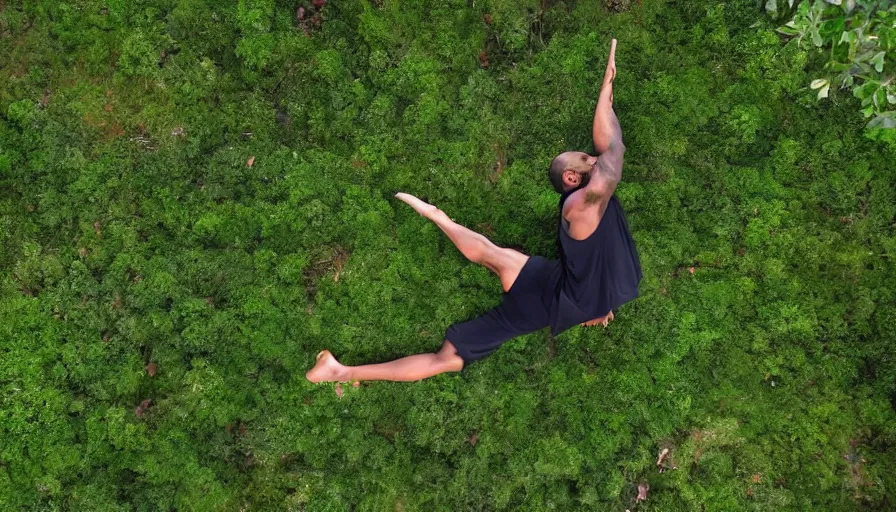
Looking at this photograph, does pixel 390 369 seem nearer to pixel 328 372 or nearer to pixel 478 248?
pixel 328 372

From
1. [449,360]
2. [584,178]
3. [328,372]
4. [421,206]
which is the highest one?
[584,178]

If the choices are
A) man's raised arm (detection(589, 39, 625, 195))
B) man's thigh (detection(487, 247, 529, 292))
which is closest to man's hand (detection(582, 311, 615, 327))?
man's thigh (detection(487, 247, 529, 292))

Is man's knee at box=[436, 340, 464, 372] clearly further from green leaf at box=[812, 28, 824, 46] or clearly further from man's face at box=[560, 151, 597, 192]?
green leaf at box=[812, 28, 824, 46]

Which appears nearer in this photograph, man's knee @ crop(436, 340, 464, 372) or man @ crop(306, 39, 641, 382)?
man @ crop(306, 39, 641, 382)

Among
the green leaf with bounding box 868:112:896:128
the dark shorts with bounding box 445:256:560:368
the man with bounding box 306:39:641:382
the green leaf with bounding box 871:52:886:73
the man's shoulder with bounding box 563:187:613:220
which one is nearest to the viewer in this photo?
the man's shoulder with bounding box 563:187:613:220

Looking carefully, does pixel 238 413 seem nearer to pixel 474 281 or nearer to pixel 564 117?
pixel 474 281

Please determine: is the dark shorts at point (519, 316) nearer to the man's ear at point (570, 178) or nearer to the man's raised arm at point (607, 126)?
the man's ear at point (570, 178)

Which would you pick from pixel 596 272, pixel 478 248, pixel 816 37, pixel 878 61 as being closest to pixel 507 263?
pixel 478 248
